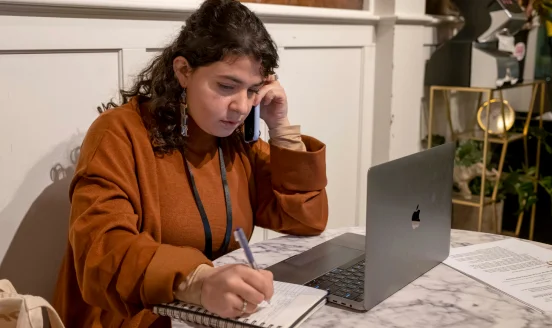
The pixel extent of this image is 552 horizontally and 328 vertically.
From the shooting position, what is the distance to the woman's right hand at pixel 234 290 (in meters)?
0.87

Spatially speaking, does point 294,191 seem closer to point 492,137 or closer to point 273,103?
point 273,103

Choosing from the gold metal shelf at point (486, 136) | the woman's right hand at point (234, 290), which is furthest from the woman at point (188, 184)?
the gold metal shelf at point (486, 136)

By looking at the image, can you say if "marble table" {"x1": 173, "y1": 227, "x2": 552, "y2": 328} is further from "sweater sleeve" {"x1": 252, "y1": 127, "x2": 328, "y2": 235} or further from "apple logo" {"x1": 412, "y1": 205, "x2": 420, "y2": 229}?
"sweater sleeve" {"x1": 252, "y1": 127, "x2": 328, "y2": 235}

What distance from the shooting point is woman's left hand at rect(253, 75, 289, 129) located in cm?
141

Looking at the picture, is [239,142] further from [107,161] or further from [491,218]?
[491,218]

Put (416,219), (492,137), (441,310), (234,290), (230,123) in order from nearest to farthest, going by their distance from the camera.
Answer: (234,290) → (441,310) → (416,219) → (230,123) → (492,137)

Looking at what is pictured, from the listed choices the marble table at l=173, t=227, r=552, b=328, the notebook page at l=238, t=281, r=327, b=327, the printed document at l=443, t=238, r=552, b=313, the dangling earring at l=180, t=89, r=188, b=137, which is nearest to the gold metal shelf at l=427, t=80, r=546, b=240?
the printed document at l=443, t=238, r=552, b=313

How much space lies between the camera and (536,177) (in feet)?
9.62

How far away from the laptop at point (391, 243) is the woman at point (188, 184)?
17 cm

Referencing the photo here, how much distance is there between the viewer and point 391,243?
39.6 inches

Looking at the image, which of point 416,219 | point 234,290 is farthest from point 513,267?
point 234,290

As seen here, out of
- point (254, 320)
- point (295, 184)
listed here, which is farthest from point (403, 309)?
point (295, 184)

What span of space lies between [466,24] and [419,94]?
384 millimetres

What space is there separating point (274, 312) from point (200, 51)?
554 mm
